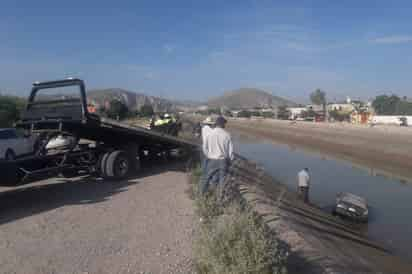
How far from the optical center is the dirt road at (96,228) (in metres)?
4.45

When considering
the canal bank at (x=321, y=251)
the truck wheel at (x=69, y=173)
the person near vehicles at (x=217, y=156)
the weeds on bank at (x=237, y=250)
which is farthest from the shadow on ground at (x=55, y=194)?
the weeds on bank at (x=237, y=250)

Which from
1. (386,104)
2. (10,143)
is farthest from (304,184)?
(386,104)

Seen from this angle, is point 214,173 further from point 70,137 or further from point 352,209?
point 352,209

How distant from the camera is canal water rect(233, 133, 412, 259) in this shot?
39.4 feet

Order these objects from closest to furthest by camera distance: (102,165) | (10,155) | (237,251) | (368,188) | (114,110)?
(237,251) < (102,165) < (10,155) < (368,188) < (114,110)

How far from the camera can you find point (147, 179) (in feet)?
32.1

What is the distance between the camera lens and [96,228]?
18.7ft

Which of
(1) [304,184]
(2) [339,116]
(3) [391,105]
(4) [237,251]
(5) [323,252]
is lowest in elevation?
(1) [304,184]

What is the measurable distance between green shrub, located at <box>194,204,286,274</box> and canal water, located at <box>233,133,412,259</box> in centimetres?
789

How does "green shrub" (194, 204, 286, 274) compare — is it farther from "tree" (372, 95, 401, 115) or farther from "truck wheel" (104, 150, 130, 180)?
"tree" (372, 95, 401, 115)

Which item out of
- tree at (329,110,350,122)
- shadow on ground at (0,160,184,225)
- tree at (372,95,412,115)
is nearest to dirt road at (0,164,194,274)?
shadow on ground at (0,160,184,225)

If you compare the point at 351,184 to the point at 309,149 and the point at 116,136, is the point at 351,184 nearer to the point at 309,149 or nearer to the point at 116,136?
the point at 116,136

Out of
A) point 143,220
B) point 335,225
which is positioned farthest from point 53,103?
point 335,225

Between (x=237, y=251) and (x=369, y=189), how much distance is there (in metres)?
18.4
